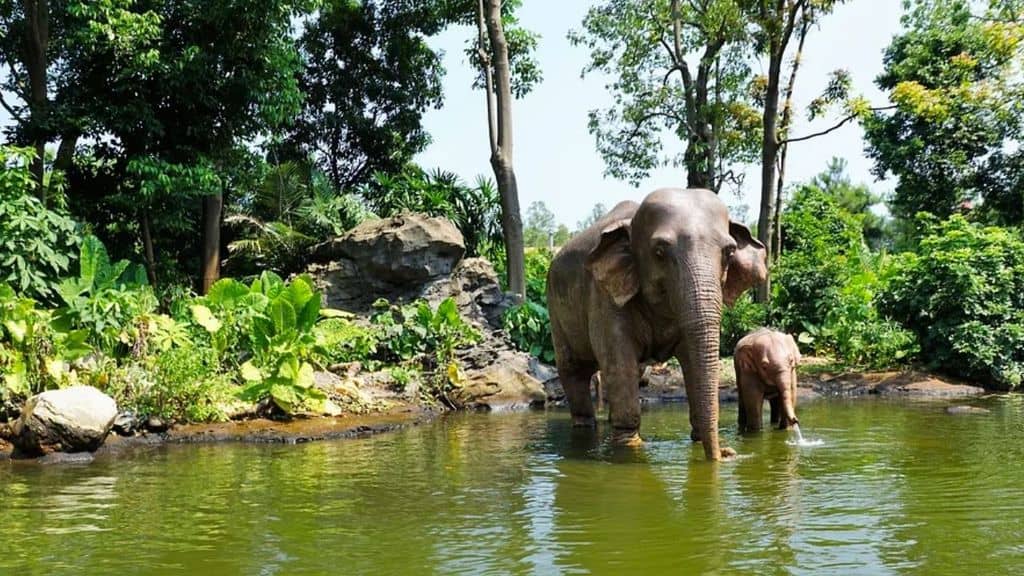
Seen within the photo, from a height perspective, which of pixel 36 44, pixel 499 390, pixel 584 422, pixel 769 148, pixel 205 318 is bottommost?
pixel 584 422

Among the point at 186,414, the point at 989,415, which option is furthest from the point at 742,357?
the point at 186,414

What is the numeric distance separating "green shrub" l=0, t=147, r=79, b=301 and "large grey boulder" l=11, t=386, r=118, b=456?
272 centimetres

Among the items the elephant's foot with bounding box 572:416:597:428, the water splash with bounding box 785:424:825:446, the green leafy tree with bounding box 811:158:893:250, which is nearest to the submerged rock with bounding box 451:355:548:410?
the elephant's foot with bounding box 572:416:597:428

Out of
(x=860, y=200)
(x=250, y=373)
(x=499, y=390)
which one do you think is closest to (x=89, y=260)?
(x=250, y=373)

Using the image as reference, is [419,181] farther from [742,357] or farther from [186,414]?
[742,357]

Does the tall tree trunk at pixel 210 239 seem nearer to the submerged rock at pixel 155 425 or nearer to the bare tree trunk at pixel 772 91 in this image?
the submerged rock at pixel 155 425

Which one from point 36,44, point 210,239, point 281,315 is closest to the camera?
point 281,315

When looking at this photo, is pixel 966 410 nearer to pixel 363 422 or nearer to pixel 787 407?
pixel 787 407

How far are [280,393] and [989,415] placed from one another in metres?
8.75

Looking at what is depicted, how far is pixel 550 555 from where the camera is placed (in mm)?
5047

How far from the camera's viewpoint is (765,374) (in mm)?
9969

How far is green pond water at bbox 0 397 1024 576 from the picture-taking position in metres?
4.96

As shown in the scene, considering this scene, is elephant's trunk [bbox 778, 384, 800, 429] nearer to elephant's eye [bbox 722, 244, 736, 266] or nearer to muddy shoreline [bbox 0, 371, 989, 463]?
elephant's eye [bbox 722, 244, 736, 266]

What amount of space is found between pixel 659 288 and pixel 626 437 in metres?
1.54
